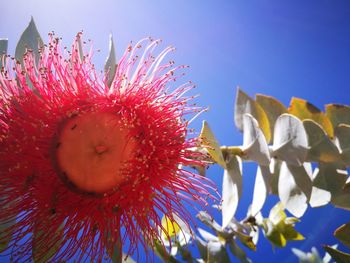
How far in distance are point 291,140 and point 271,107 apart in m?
0.09

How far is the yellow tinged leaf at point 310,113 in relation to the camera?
553mm

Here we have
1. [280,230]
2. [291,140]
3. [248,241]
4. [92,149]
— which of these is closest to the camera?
[291,140]

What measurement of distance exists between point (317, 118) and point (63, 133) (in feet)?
1.44

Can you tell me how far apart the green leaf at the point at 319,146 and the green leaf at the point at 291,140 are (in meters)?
0.02

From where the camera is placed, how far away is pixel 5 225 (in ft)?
2.22

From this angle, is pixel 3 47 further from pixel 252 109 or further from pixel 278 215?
pixel 278 215

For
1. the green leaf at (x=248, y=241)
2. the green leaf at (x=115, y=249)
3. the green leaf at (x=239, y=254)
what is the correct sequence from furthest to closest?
the green leaf at (x=239, y=254)
the green leaf at (x=248, y=241)
the green leaf at (x=115, y=249)

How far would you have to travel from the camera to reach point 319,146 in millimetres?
519

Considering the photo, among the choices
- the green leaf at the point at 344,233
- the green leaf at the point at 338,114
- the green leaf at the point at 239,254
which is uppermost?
the green leaf at the point at 338,114

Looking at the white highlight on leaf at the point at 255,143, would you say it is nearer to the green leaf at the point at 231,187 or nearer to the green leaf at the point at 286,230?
the green leaf at the point at 231,187

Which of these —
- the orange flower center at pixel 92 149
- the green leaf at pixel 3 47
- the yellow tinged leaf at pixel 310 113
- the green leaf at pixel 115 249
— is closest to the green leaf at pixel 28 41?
the green leaf at pixel 3 47

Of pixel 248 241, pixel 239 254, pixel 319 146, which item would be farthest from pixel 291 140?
pixel 239 254

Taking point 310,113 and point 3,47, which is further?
point 3,47

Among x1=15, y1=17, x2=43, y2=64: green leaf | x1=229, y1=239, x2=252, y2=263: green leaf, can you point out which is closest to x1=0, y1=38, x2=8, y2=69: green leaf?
x1=15, y1=17, x2=43, y2=64: green leaf
